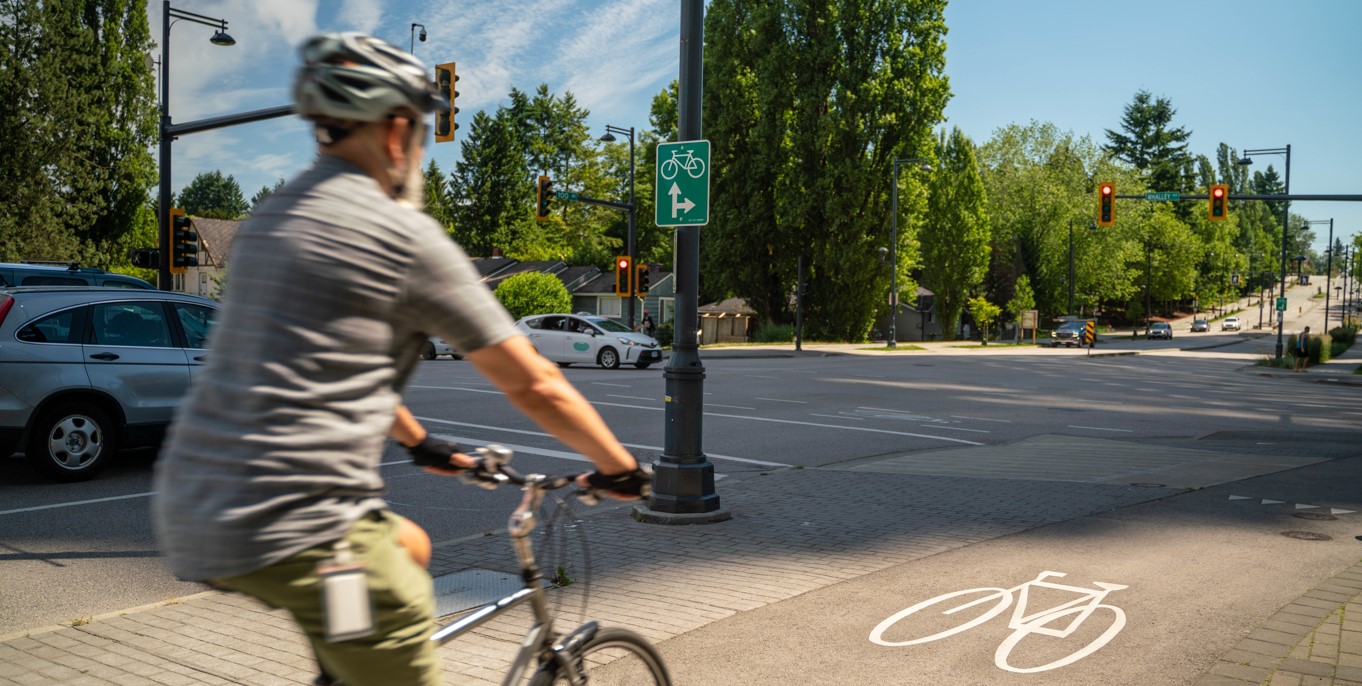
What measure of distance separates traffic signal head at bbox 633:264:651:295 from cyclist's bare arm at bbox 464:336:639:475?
34.5 m

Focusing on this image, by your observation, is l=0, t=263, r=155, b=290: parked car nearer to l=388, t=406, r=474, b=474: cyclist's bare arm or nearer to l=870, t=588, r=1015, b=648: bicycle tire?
l=870, t=588, r=1015, b=648: bicycle tire

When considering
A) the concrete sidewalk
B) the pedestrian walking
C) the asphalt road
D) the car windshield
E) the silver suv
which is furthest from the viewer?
the pedestrian walking

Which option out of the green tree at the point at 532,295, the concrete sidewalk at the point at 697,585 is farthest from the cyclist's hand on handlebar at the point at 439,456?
the green tree at the point at 532,295

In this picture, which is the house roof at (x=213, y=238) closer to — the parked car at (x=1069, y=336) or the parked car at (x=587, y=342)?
the parked car at (x=587, y=342)

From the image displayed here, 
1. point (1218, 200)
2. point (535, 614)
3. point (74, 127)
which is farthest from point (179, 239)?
point (74, 127)

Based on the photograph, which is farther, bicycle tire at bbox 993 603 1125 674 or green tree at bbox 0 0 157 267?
green tree at bbox 0 0 157 267

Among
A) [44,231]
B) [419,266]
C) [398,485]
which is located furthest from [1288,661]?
[44,231]

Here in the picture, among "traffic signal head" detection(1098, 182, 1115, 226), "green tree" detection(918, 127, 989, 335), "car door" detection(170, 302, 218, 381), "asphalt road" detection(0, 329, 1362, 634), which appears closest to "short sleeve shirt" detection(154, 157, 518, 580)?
"asphalt road" detection(0, 329, 1362, 634)

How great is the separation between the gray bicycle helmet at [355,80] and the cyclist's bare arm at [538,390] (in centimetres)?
50

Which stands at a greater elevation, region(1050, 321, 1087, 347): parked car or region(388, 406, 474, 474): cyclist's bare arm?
region(388, 406, 474, 474): cyclist's bare arm

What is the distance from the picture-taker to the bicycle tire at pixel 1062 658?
4.74m

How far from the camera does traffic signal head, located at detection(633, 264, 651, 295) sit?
36.8m

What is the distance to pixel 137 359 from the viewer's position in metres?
9.55

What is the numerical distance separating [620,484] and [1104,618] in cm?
399
